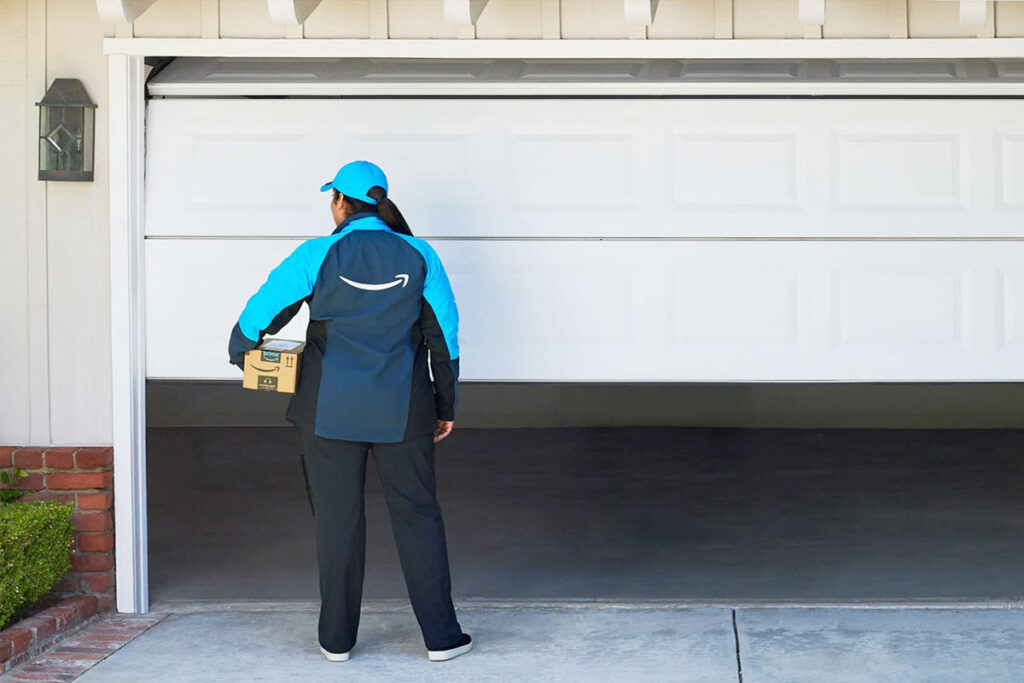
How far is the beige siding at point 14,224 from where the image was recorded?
4.93 m

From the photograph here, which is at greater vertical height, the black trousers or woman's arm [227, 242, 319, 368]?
woman's arm [227, 242, 319, 368]

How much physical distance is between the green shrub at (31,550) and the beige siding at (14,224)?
1.41 feet

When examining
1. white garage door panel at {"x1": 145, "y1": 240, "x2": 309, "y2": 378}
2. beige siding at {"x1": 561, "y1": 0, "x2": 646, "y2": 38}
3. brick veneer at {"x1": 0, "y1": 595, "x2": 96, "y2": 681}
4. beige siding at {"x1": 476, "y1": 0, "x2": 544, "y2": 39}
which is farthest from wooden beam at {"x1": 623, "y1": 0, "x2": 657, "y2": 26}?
brick veneer at {"x1": 0, "y1": 595, "x2": 96, "y2": 681}

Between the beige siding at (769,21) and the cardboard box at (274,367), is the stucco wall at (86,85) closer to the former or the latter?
the beige siding at (769,21)

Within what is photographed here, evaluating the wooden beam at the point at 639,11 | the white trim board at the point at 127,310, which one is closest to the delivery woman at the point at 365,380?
the white trim board at the point at 127,310

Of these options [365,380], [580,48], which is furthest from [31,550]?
[580,48]

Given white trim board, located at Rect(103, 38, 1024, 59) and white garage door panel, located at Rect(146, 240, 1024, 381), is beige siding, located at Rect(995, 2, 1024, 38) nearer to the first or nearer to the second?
white trim board, located at Rect(103, 38, 1024, 59)

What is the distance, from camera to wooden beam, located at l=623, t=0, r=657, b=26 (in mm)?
4508

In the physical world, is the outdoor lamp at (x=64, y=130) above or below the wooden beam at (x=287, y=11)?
below

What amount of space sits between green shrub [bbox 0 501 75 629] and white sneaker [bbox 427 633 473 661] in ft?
4.80

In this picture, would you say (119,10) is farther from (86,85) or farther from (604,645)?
(604,645)

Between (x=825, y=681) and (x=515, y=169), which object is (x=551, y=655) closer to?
(x=825, y=681)

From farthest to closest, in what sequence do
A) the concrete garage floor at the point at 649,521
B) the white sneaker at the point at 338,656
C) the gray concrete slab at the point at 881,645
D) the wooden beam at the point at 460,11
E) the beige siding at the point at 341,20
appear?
the concrete garage floor at the point at 649,521 < the beige siding at the point at 341,20 < the wooden beam at the point at 460,11 < the white sneaker at the point at 338,656 < the gray concrete slab at the point at 881,645

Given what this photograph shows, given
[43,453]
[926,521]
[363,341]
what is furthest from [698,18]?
[926,521]
